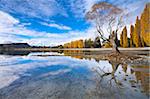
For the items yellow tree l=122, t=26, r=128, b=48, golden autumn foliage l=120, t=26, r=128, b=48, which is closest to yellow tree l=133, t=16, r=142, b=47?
yellow tree l=122, t=26, r=128, b=48

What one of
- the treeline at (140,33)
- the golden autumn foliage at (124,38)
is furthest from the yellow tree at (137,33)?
the golden autumn foliage at (124,38)

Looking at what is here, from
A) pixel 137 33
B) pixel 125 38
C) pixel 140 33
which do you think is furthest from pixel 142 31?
pixel 125 38

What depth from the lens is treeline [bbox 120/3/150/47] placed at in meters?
41.2

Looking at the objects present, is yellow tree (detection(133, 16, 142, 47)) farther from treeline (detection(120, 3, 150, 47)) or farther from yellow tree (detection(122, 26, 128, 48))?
yellow tree (detection(122, 26, 128, 48))

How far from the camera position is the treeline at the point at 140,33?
4125 centimetres

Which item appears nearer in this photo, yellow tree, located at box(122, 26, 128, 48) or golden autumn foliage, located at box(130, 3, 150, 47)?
golden autumn foliage, located at box(130, 3, 150, 47)

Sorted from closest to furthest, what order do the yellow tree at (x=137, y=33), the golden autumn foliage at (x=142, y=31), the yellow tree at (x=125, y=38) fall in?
the golden autumn foliage at (x=142, y=31) → the yellow tree at (x=137, y=33) → the yellow tree at (x=125, y=38)

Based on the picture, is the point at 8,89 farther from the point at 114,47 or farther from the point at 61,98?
the point at 114,47

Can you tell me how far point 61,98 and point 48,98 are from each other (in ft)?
1.37

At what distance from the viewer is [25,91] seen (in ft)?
23.9

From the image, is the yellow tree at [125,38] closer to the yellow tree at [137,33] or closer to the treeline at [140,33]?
the treeline at [140,33]

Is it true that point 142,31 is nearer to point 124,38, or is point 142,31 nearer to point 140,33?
point 140,33

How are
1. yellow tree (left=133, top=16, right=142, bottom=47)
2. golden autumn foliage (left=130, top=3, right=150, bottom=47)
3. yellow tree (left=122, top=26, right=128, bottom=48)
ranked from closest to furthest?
golden autumn foliage (left=130, top=3, right=150, bottom=47) < yellow tree (left=133, top=16, right=142, bottom=47) < yellow tree (left=122, top=26, right=128, bottom=48)

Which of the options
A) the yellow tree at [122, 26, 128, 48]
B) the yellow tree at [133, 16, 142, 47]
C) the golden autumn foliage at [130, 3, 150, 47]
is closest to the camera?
the golden autumn foliage at [130, 3, 150, 47]
